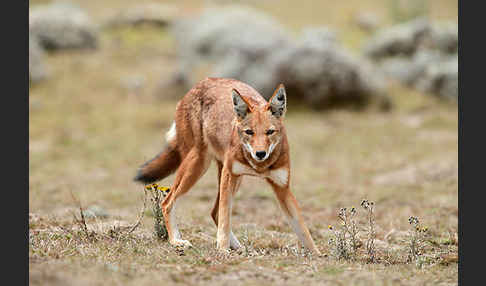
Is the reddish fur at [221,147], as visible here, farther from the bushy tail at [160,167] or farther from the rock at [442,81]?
the rock at [442,81]

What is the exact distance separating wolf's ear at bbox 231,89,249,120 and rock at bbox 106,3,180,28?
88.8 feet

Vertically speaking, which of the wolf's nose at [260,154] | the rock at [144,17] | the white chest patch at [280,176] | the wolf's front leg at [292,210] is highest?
the rock at [144,17]

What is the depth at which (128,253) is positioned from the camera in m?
5.94

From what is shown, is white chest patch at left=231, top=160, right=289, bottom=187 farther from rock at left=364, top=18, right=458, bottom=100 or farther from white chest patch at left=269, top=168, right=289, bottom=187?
rock at left=364, top=18, right=458, bottom=100

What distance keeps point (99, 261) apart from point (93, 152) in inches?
Result: 420

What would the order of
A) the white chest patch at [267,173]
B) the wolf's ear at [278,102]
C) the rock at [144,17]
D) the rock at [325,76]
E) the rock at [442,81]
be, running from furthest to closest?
the rock at [144,17] → the rock at [442,81] → the rock at [325,76] → the white chest patch at [267,173] → the wolf's ear at [278,102]

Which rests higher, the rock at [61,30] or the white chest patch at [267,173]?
the rock at [61,30]

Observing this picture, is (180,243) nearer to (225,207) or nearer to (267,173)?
(225,207)

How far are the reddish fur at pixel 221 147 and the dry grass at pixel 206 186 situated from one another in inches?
19.5

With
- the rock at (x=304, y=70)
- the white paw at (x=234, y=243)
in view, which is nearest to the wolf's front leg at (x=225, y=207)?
the white paw at (x=234, y=243)

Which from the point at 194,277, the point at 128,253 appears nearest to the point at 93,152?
the point at 128,253

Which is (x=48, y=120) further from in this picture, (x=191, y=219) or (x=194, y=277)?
(x=194, y=277)

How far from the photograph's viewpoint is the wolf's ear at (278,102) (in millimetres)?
6051

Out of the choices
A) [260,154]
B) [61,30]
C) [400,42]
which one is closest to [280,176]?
[260,154]
